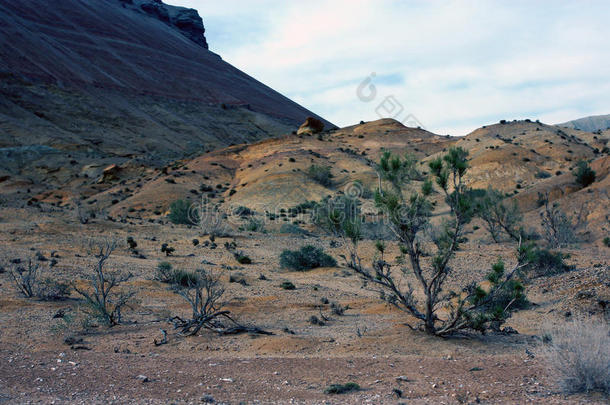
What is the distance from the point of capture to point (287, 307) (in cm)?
1199

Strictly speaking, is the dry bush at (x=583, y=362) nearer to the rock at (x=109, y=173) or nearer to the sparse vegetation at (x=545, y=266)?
the sparse vegetation at (x=545, y=266)

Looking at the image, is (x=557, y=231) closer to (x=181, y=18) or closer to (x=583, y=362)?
(x=583, y=362)

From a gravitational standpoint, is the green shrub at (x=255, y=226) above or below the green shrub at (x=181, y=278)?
above

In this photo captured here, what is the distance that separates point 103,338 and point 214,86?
98702 mm

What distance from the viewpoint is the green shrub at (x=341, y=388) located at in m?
5.80

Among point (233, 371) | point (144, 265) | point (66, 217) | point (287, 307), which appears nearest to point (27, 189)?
point (66, 217)

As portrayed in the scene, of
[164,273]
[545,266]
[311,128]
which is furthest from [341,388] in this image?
[311,128]

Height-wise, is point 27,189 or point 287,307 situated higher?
point 27,189

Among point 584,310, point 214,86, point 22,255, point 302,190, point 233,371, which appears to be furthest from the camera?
point 214,86

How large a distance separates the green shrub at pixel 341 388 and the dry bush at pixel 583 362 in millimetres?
2495

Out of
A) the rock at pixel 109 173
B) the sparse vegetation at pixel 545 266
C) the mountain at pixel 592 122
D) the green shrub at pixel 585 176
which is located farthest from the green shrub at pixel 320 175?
the mountain at pixel 592 122

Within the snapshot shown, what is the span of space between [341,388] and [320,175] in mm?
37748

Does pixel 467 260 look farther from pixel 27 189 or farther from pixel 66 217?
pixel 27 189

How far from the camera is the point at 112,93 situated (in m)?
74.5
